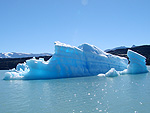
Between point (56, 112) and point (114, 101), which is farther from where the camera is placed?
point (114, 101)

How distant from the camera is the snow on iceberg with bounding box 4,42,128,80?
1479cm

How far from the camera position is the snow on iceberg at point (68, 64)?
48.5ft

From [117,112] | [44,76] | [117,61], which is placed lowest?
[117,112]

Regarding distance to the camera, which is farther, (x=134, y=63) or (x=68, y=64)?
(x=134, y=63)

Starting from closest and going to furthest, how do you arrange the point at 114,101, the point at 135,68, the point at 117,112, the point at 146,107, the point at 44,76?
the point at 117,112, the point at 146,107, the point at 114,101, the point at 44,76, the point at 135,68

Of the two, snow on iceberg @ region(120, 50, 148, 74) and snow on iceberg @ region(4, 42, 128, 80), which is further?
snow on iceberg @ region(120, 50, 148, 74)

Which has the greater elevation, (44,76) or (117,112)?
(44,76)

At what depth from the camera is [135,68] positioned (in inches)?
697

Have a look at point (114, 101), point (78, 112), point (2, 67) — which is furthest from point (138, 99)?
point (2, 67)

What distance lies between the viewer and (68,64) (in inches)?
614

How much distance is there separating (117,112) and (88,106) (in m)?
1.07

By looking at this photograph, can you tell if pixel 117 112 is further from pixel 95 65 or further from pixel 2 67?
pixel 2 67

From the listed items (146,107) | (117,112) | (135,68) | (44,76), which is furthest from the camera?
(135,68)

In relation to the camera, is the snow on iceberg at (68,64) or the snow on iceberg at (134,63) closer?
the snow on iceberg at (68,64)
